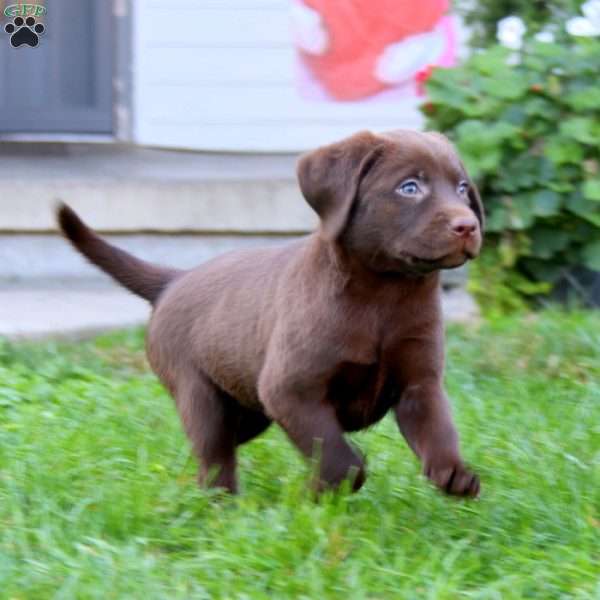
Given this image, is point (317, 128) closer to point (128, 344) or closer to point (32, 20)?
point (32, 20)

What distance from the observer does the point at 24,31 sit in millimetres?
8406

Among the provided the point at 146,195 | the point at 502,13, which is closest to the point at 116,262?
the point at 146,195

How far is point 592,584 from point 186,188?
5111mm

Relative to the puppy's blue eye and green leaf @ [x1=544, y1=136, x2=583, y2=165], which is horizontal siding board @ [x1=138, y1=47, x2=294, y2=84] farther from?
the puppy's blue eye

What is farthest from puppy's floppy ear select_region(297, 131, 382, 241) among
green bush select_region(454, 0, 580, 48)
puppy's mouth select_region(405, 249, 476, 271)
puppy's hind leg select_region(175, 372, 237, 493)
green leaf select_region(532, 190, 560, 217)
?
green bush select_region(454, 0, 580, 48)

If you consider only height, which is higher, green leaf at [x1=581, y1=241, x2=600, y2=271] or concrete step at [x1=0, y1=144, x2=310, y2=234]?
green leaf at [x1=581, y1=241, x2=600, y2=271]

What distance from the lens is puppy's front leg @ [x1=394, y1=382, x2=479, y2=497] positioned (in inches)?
144

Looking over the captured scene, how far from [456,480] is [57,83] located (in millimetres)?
5581

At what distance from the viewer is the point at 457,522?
3.89 m

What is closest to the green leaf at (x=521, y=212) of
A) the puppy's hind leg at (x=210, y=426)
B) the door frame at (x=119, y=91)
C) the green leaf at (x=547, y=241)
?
the green leaf at (x=547, y=241)

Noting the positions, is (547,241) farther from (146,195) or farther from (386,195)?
(386,195)

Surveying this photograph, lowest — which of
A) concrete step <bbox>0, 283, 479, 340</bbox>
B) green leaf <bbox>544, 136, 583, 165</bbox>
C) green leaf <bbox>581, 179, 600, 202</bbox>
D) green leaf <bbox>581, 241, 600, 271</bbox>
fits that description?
concrete step <bbox>0, 283, 479, 340</bbox>

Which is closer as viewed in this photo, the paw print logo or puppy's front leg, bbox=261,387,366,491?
puppy's front leg, bbox=261,387,366,491

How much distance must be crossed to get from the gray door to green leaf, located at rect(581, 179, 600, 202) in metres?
3.15
